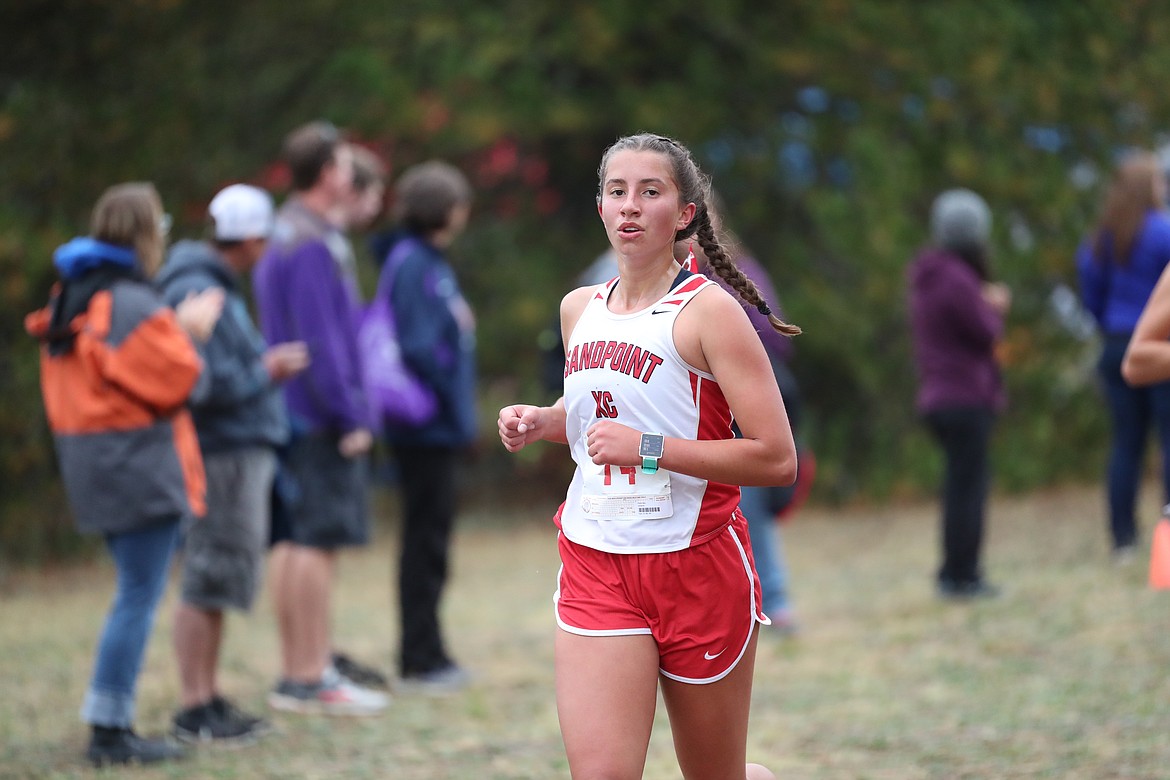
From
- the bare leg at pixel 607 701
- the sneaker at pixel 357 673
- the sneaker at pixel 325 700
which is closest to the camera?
the bare leg at pixel 607 701

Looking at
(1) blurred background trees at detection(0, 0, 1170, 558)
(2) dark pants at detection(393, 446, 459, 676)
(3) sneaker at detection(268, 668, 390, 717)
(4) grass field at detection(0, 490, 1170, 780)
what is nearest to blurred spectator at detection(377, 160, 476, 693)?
(2) dark pants at detection(393, 446, 459, 676)

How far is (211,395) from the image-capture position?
17.3 feet

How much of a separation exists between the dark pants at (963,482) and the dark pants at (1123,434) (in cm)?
81

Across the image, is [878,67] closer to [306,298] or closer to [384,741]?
[306,298]

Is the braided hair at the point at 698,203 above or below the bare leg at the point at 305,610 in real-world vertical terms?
above

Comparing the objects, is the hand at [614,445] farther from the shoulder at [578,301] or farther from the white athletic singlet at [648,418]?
the shoulder at [578,301]

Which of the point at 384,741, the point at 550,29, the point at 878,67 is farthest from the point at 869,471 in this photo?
the point at 384,741

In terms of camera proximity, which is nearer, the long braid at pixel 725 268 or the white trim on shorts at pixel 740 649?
the white trim on shorts at pixel 740 649

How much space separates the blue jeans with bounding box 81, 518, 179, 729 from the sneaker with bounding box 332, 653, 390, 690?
1552mm

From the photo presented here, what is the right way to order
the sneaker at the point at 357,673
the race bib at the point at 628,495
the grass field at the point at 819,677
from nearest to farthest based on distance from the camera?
the race bib at the point at 628,495, the grass field at the point at 819,677, the sneaker at the point at 357,673

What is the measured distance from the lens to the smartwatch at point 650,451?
2967mm

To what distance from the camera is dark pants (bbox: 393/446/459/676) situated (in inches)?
246

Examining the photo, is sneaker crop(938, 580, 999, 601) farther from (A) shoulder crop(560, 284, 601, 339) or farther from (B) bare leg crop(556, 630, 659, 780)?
(B) bare leg crop(556, 630, 659, 780)

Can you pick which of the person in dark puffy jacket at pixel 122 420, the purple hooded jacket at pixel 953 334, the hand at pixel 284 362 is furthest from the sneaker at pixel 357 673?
Answer: the purple hooded jacket at pixel 953 334
